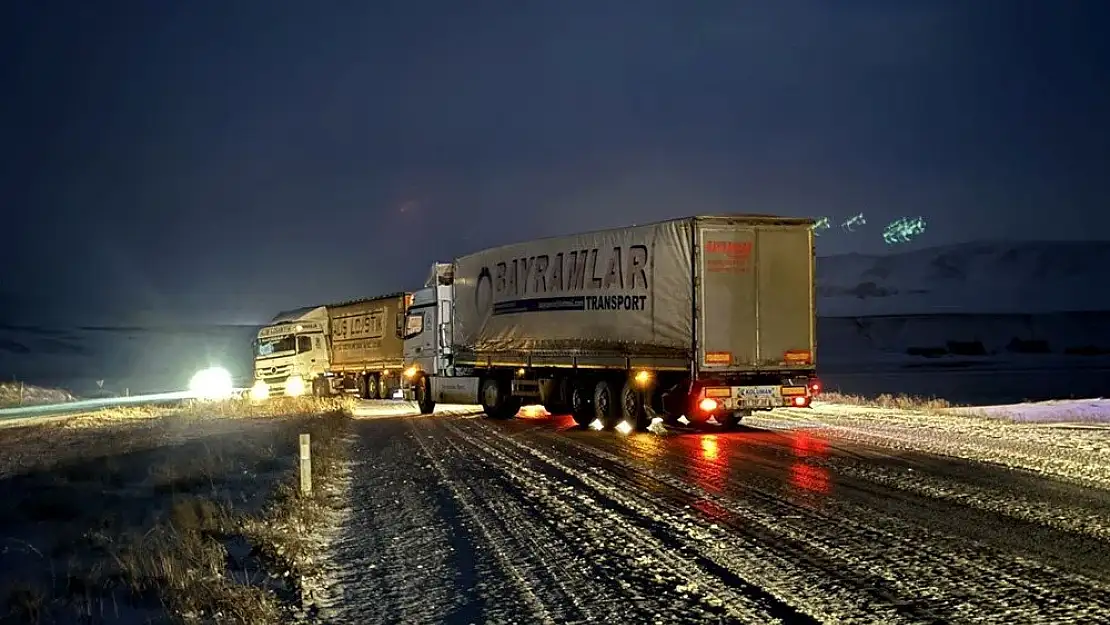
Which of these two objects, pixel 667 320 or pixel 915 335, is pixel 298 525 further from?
pixel 915 335

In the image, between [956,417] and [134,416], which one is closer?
[956,417]

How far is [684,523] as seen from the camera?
34.2 ft

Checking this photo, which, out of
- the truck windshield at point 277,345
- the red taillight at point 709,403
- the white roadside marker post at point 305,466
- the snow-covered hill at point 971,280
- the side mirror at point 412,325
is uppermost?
the snow-covered hill at point 971,280

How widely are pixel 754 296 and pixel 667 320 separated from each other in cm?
175

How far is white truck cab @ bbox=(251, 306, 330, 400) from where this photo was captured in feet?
146

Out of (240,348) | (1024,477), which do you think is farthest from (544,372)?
(240,348)

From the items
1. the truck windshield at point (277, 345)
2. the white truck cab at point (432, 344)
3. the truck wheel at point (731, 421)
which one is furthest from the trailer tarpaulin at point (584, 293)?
the truck windshield at point (277, 345)

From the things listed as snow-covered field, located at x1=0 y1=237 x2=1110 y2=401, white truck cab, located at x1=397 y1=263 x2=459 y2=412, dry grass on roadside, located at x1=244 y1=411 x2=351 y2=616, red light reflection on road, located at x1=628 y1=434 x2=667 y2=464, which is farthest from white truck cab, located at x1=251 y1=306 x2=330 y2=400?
dry grass on roadside, located at x1=244 y1=411 x2=351 y2=616

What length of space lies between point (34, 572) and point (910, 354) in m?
79.5

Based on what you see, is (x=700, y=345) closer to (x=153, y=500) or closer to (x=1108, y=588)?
(x=153, y=500)

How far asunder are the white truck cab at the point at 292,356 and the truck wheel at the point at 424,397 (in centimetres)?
1278

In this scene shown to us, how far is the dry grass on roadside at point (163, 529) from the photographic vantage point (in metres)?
7.94

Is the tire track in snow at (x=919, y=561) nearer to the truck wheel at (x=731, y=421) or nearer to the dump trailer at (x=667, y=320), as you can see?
the dump trailer at (x=667, y=320)

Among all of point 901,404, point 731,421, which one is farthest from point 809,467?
point 901,404
